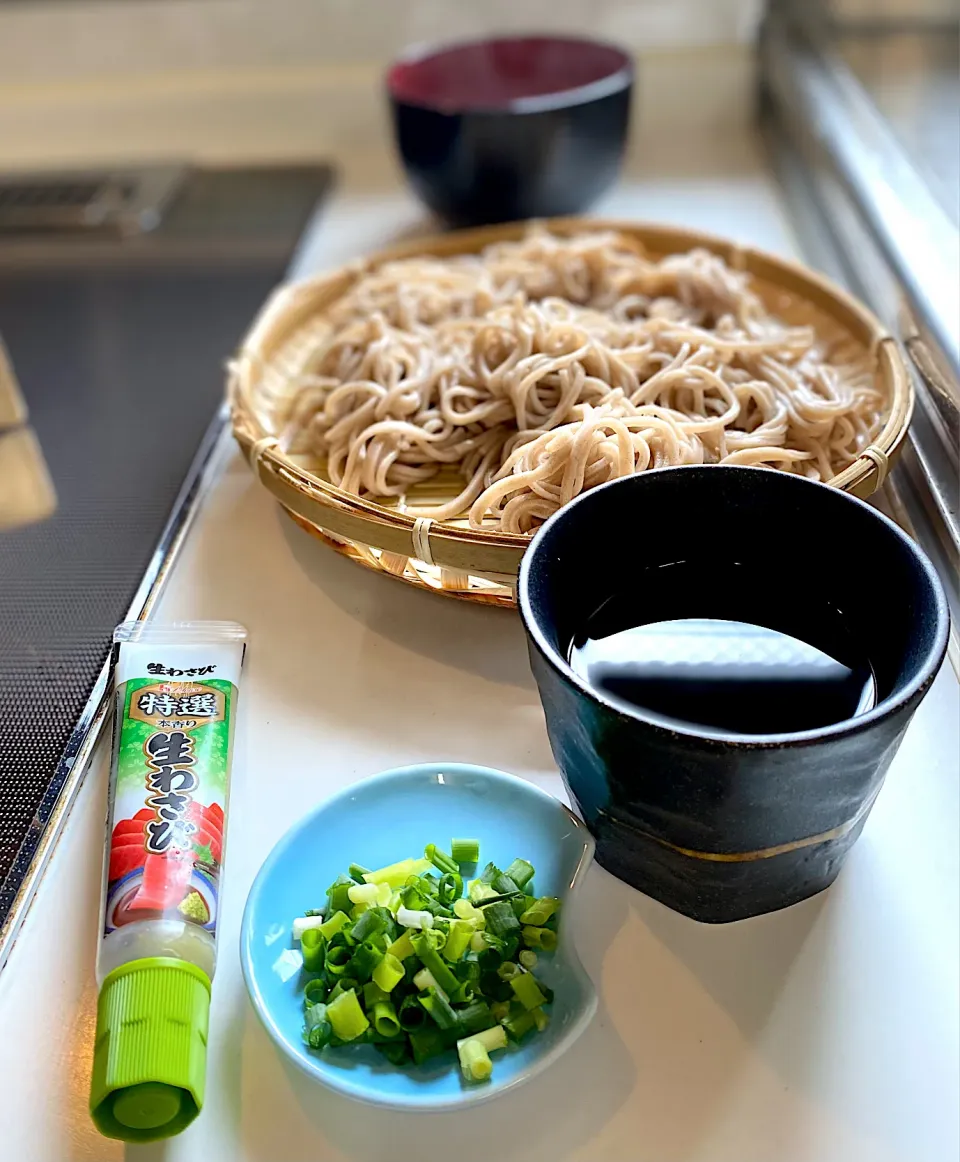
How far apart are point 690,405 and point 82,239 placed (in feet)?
3.08

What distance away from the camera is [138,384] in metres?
1.07

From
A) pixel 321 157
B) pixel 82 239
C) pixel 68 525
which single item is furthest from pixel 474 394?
pixel 321 157

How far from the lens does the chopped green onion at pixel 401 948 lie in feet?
1.60

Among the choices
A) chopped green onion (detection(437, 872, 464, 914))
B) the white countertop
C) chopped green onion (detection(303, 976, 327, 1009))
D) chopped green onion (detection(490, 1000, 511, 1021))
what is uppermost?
chopped green onion (detection(437, 872, 464, 914))

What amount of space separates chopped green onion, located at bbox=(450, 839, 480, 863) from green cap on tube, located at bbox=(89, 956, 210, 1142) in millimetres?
143

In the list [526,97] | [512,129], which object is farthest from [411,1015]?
[526,97]

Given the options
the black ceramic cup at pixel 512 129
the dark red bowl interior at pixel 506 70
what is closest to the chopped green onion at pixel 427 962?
the black ceramic cup at pixel 512 129

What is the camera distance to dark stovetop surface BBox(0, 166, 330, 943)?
2.26 feet

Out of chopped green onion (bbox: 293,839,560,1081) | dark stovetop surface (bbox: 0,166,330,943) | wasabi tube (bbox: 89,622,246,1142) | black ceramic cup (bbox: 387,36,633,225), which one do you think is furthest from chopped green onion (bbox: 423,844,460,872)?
black ceramic cup (bbox: 387,36,633,225)

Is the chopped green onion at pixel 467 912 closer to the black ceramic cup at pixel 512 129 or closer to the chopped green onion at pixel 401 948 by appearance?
the chopped green onion at pixel 401 948

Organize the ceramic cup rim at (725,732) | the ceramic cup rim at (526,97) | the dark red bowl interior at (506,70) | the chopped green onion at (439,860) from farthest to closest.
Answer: the dark red bowl interior at (506,70)
the ceramic cup rim at (526,97)
the chopped green onion at (439,860)
the ceramic cup rim at (725,732)

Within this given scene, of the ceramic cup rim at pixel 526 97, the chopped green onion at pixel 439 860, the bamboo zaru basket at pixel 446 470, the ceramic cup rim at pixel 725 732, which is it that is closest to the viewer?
the ceramic cup rim at pixel 725 732

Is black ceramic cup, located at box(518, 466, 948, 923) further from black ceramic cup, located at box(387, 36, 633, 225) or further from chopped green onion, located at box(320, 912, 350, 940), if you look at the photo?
black ceramic cup, located at box(387, 36, 633, 225)

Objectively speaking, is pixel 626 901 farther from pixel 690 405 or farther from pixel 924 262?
pixel 924 262
